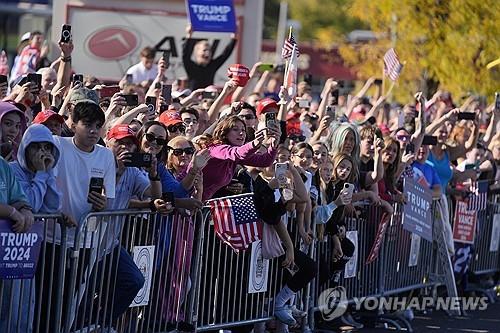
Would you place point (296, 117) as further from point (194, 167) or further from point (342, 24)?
point (342, 24)

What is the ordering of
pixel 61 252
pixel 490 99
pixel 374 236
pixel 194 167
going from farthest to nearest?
pixel 490 99, pixel 374 236, pixel 194 167, pixel 61 252

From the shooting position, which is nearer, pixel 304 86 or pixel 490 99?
pixel 304 86

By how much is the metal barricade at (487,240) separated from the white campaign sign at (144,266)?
24.4 feet

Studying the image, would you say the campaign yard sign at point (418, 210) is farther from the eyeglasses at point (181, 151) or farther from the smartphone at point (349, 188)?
the eyeglasses at point (181, 151)

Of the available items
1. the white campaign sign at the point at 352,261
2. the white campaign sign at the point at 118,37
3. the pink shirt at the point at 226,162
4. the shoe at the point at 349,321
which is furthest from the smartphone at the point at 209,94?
the white campaign sign at the point at 118,37

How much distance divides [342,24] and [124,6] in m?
58.6

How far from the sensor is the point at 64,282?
9117 mm

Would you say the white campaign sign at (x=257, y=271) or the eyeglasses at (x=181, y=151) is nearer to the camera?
the eyeglasses at (x=181, y=151)

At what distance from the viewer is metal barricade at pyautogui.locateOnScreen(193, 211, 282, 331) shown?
424 inches

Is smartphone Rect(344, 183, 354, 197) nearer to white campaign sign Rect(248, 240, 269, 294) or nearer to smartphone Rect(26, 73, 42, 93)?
white campaign sign Rect(248, 240, 269, 294)

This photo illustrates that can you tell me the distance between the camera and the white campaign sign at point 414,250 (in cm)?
1455

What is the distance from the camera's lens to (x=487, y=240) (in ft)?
56.1

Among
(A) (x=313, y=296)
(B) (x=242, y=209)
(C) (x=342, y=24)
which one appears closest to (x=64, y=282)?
(B) (x=242, y=209)

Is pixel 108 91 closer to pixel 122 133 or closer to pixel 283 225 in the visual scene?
pixel 283 225
